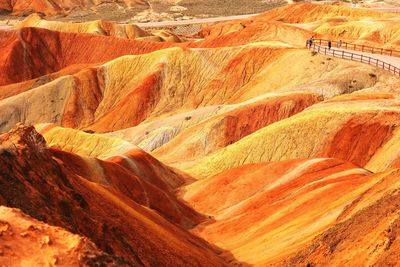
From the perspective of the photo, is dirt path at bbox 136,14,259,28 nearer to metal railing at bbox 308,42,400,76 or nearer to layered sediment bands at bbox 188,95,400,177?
metal railing at bbox 308,42,400,76

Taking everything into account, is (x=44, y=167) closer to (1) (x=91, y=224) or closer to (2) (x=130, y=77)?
(1) (x=91, y=224)

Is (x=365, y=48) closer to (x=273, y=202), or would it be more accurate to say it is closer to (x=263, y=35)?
(x=263, y=35)

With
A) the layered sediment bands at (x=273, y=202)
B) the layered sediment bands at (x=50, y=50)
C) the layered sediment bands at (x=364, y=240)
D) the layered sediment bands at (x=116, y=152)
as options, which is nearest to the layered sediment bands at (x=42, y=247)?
the layered sediment bands at (x=364, y=240)

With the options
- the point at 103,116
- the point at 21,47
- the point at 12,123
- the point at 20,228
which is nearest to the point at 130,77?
the point at 103,116

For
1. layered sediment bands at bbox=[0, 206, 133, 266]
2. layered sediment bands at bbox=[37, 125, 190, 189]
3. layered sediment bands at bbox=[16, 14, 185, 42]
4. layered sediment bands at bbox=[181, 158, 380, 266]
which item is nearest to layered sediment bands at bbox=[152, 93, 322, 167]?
layered sediment bands at bbox=[37, 125, 190, 189]

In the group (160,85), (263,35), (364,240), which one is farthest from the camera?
(263,35)

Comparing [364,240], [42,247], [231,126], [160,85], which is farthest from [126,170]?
[160,85]
